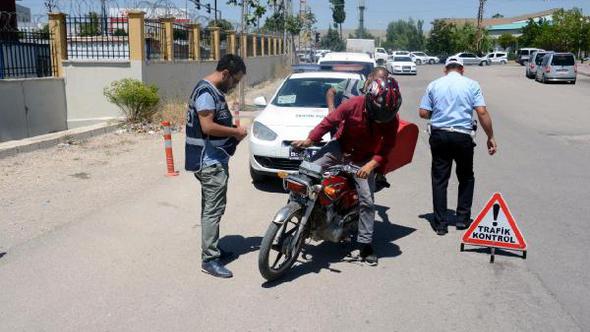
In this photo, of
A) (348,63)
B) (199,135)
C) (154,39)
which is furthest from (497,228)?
(154,39)

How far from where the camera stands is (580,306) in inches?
168

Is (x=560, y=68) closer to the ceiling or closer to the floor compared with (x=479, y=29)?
closer to the floor

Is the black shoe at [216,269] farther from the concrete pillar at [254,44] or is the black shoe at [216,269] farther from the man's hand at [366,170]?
the concrete pillar at [254,44]

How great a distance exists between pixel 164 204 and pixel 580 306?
4612 millimetres

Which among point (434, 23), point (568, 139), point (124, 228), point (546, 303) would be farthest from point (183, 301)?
point (434, 23)

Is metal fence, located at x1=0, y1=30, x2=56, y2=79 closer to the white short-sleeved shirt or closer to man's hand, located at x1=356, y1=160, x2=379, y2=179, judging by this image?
the white short-sleeved shirt

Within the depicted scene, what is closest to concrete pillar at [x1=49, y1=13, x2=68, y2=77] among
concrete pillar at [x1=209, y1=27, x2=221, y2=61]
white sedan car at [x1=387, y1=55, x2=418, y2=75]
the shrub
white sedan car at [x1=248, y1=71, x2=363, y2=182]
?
the shrub

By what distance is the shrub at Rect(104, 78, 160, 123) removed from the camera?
13359mm

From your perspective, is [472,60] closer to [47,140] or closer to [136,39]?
[136,39]

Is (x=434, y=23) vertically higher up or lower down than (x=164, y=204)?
higher up

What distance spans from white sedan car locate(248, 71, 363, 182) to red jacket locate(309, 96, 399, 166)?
191 centimetres

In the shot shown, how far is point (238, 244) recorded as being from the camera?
5648mm

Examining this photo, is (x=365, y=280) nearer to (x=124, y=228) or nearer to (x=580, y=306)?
(x=580, y=306)

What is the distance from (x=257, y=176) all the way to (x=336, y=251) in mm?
2768
